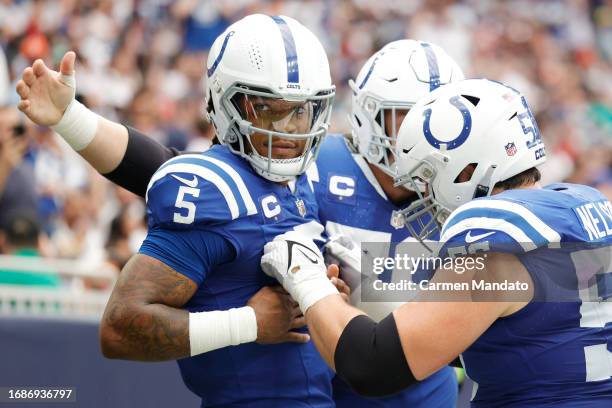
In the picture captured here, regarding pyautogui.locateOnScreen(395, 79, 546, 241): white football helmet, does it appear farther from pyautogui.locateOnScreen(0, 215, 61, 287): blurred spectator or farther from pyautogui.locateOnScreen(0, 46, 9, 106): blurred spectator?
pyautogui.locateOnScreen(0, 46, 9, 106): blurred spectator

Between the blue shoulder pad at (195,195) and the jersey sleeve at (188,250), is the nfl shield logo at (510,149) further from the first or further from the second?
the jersey sleeve at (188,250)

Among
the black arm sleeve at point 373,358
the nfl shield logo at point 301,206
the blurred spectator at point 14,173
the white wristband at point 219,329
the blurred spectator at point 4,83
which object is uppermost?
the blurred spectator at point 4,83

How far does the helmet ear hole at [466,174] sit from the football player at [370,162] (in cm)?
60

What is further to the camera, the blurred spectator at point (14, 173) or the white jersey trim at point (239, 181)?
the blurred spectator at point (14, 173)

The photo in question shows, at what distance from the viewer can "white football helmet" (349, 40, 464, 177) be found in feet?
11.9

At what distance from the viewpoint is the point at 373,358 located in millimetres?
2650

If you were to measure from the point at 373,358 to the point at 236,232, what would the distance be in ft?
1.73

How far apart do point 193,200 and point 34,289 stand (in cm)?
269

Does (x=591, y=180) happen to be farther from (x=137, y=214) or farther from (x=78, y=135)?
(x=78, y=135)

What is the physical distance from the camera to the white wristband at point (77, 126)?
3.34m

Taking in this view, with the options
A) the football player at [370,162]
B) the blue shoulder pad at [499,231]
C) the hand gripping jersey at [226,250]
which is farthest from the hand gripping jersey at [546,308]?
the football player at [370,162]


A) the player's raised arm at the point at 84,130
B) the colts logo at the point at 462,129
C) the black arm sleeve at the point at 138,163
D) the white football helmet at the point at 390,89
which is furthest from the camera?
the white football helmet at the point at 390,89

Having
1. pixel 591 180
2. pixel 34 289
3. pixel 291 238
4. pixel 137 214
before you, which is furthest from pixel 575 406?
pixel 591 180

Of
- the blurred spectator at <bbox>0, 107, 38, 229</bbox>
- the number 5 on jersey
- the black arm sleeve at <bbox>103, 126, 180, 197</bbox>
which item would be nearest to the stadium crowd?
the blurred spectator at <bbox>0, 107, 38, 229</bbox>
